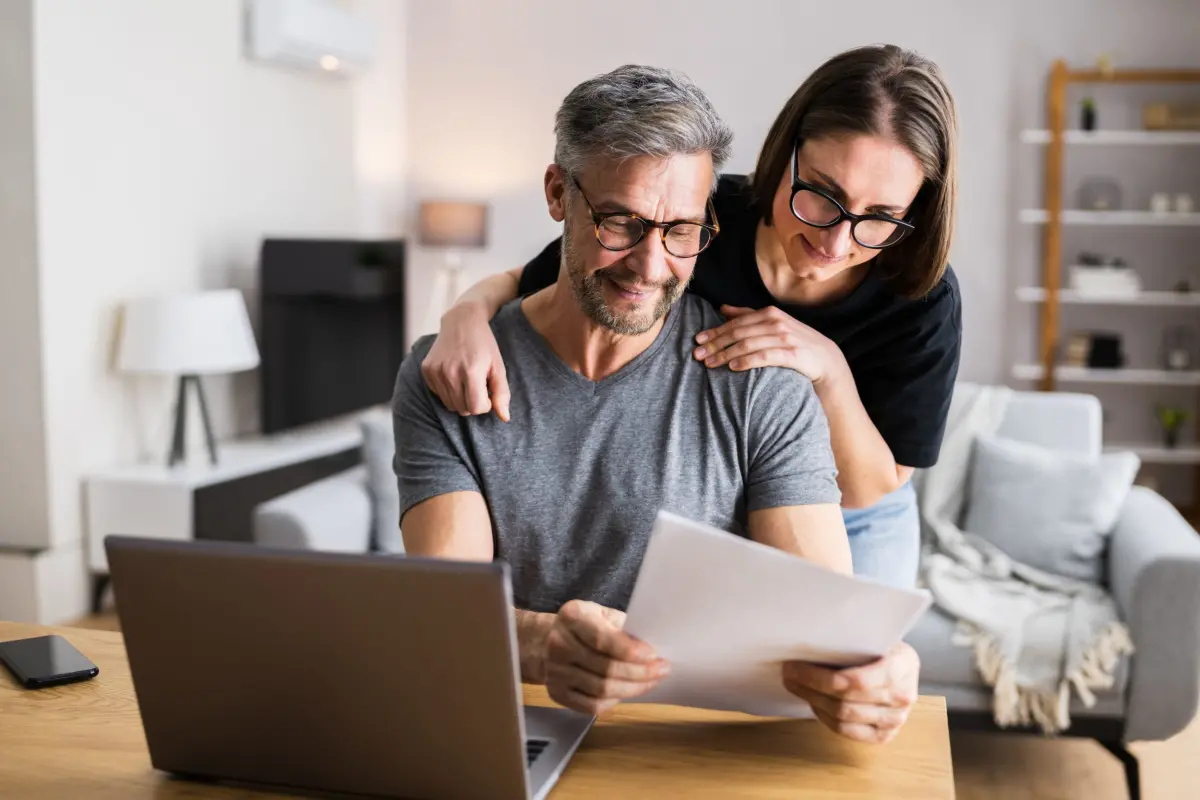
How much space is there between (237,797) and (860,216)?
880mm

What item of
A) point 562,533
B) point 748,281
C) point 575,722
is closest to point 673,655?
point 575,722

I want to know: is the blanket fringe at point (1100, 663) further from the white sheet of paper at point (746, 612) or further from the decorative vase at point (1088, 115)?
the decorative vase at point (1088, 115)

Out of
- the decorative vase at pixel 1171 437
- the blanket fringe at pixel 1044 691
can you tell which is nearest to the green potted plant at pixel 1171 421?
the decorative vase at pixel 1171 437

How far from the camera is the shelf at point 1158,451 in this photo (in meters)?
5.38

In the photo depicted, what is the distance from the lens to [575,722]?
3.74 ft

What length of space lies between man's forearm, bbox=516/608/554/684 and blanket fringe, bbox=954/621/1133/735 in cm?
173

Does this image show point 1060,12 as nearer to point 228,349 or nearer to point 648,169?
point 228,349

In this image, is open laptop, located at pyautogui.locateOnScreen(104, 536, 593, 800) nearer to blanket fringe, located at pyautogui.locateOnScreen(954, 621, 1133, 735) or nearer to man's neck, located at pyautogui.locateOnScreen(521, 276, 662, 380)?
man's neck, located at pyautogui.locateOnScreen(521, 276, 662, 380)

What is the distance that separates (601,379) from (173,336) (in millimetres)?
2741

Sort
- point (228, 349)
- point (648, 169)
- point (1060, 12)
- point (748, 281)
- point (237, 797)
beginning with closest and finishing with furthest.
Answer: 1. point (237, 797)
2. point (648, 169)
3. point (748, 281)
4. point (228, 349)
5. point (1060, 12)

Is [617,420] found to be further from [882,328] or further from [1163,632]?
[1163,632]

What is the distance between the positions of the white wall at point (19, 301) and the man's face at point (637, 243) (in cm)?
277

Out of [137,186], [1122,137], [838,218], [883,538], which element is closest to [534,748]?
[838,218]

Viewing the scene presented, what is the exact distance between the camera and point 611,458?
149 centimetres
